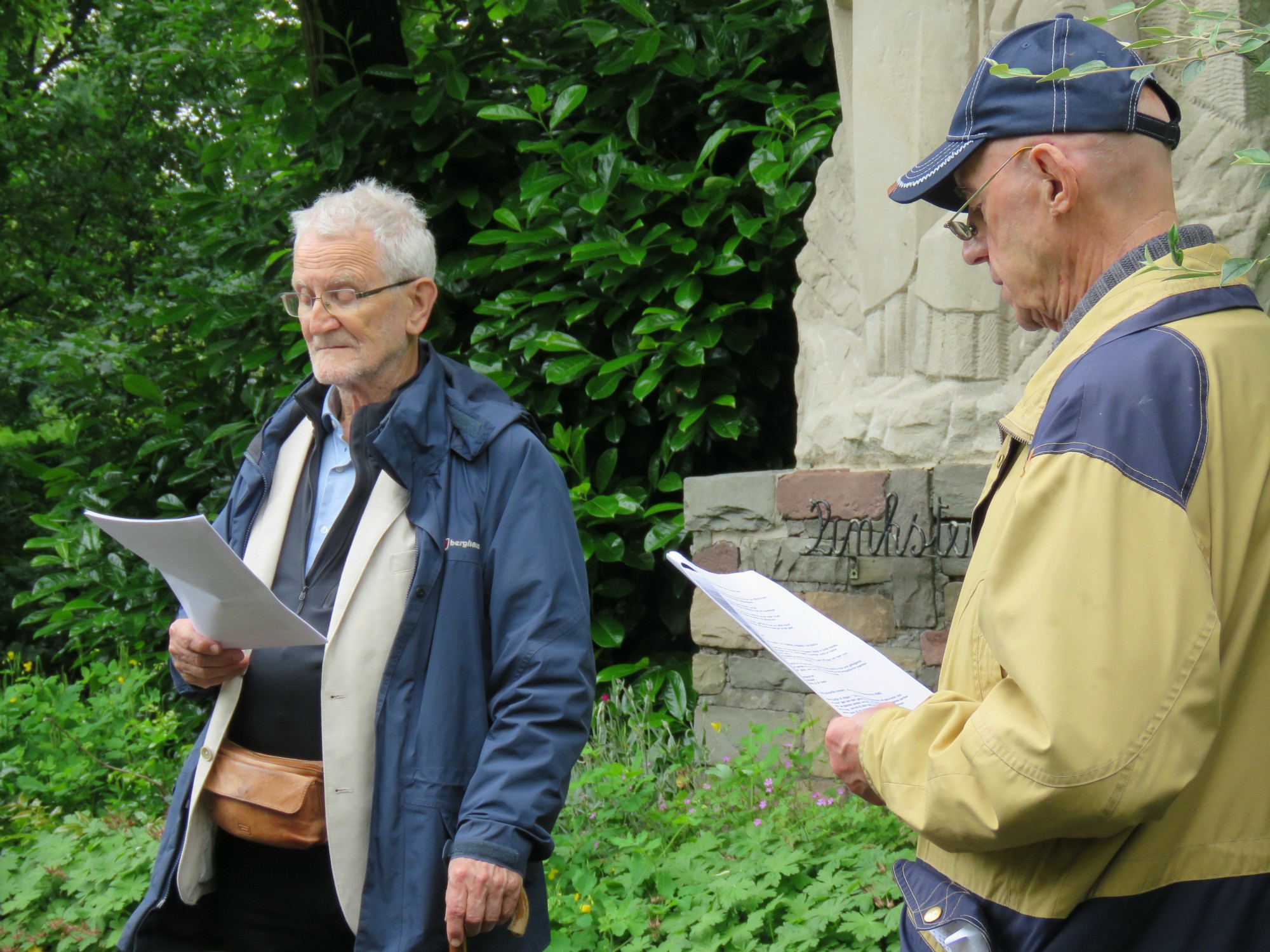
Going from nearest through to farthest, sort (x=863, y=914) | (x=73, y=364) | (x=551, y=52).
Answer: (x=863, y=914), (x=551, y=52), (x=73, y=364)

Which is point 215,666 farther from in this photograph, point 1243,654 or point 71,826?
point 71,826

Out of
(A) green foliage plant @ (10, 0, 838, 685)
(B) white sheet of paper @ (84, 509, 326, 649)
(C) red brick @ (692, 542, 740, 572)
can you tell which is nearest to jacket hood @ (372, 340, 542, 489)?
(B) white sheet of paper @ (84, 509, 326, 649)

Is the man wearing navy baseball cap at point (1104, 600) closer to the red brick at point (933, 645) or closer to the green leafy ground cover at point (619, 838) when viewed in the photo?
the green leafy ground cover at point (619, 838)

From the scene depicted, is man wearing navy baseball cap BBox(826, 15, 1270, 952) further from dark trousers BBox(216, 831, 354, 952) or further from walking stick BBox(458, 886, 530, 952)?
dark trousers BBox(216, 831, 354, 952)

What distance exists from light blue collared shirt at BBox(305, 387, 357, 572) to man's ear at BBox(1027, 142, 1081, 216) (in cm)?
127

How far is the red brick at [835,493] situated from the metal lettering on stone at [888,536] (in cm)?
2

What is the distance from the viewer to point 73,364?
20.1ft

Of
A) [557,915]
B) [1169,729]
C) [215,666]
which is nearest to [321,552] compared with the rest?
[215,666]

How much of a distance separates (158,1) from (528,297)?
4491mm

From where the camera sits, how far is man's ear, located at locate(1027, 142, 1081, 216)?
1.29m

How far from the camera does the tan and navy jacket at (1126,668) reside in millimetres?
1046

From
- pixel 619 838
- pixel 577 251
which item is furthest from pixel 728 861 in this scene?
pixel 577 251

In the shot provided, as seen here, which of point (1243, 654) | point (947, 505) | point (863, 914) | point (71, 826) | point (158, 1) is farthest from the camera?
point (158, 1)

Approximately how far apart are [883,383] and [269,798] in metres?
2.33
